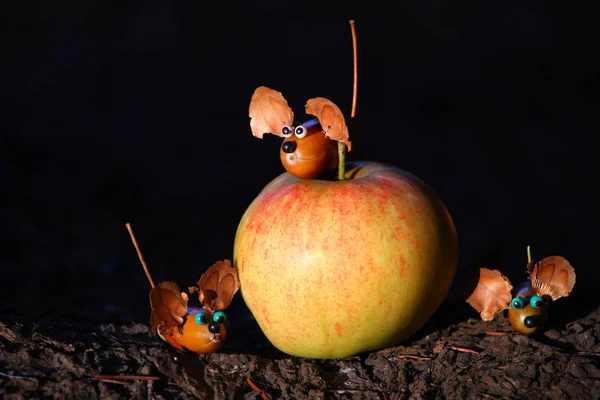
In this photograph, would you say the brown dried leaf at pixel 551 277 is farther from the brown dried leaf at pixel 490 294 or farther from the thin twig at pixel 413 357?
the thin twig at pixel 413 357

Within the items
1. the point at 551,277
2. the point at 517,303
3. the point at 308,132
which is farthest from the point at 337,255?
the point at 551,277

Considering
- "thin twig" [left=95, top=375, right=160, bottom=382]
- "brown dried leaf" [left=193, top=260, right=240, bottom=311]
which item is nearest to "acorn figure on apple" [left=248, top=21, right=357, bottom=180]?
"brown dried leaf" [left=193, top=260, right=240, bottom=311]

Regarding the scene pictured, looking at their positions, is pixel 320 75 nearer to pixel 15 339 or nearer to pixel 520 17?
pixel 520 17

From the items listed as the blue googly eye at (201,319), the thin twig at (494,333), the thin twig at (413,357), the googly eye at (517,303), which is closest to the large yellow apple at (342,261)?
the thin twig at (413,357)

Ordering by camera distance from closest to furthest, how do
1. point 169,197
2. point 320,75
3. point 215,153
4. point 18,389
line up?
point 18,389, point 169,197, point 215,153, point 320,75

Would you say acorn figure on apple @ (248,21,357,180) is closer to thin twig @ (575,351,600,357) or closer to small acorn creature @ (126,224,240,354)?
small acorn creature @ (126,224,240,354)

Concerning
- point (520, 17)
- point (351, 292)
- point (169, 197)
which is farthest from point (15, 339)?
point (520, 17)

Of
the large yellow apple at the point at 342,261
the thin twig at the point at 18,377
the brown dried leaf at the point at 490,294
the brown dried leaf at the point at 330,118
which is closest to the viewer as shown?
the thin twig at the point at 18,377
